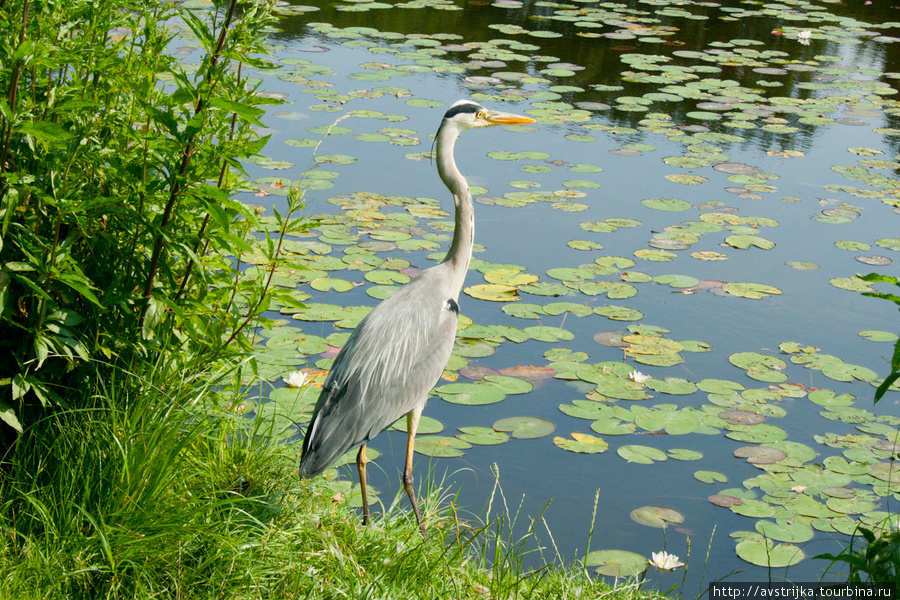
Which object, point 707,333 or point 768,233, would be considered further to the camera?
point 768,233

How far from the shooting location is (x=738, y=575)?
10.5 feet

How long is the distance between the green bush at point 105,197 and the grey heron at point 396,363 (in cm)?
52

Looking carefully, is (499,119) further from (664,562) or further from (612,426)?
(664,562)

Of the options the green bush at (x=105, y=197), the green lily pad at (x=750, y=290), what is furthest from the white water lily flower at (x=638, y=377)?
the green bush at (x=105, y=197)

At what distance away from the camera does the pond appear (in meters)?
3.58

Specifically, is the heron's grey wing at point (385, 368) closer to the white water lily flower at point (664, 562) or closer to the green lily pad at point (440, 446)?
the green lily pad at point (440, 446)

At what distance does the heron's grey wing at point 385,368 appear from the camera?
3.11m

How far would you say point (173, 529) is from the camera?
2.40 metres

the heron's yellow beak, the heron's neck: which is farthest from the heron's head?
the heron's neck

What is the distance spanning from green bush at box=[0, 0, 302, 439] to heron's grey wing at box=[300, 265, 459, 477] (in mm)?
503

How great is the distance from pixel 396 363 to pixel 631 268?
2296 millimetres

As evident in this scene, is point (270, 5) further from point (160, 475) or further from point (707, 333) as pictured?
point (707, 333)

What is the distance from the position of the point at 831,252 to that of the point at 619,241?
1338mm

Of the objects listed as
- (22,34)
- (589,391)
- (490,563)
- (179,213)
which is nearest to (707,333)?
→ (589,391)
